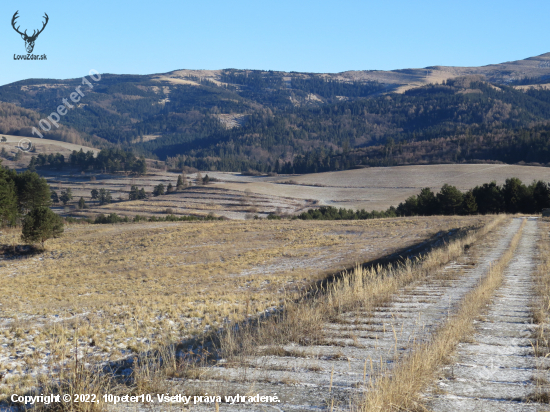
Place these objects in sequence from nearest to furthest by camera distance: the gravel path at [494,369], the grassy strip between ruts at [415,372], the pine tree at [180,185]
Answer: the grassy strip between ruts at [415,372] < the gravel path at [494,369] < the pine tree at [180,185]

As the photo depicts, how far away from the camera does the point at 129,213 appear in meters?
109

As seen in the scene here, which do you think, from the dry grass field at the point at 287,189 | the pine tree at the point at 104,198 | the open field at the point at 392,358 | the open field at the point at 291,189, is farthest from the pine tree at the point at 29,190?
the pine tree at the point at 104,198

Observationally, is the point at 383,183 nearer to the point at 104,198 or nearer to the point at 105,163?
the point at 104,198

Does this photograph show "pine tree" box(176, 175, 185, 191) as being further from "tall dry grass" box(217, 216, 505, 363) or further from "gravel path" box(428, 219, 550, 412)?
"gravel path" box(428, 219, 550, 412)

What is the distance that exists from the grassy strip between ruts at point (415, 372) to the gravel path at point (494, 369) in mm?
151

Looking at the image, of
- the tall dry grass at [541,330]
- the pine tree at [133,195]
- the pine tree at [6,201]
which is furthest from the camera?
the pine tree at [133,195]

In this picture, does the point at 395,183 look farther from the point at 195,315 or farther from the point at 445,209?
the point at 195,315

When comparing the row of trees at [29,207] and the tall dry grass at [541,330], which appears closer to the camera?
the tall dry grass at [541,330]

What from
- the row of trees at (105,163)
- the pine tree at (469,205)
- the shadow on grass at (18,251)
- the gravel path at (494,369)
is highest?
the row of trees at (105,163)

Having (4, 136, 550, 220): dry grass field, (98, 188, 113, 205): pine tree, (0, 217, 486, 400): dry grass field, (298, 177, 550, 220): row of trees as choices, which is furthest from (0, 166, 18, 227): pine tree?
(98, 188, 113, 205): pine tree

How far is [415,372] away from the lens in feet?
15.8

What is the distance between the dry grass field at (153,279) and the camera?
10859 mm

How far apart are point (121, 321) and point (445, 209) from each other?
2528 inches

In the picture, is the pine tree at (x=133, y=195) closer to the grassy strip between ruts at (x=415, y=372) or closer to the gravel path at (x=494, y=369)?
the gravel path at (x=494, y=369)
